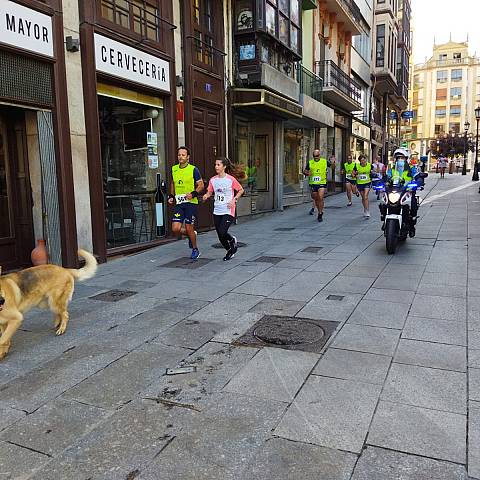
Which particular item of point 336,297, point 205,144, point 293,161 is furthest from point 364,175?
point 336,297

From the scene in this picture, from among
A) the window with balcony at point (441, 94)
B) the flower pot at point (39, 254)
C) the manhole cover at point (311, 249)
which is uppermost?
the window with balcony at point (441, 94)

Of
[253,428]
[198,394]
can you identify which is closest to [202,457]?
[253,428]

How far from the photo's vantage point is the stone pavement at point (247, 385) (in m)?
2.70

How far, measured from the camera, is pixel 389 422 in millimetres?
3035

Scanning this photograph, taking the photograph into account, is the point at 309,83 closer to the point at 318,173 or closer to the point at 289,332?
the point at 318,173

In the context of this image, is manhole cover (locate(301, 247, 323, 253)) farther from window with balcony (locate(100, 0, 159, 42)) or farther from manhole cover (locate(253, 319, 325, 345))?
window with balcony (locate(100, 0, 159, 42))

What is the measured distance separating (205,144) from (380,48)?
26.2m

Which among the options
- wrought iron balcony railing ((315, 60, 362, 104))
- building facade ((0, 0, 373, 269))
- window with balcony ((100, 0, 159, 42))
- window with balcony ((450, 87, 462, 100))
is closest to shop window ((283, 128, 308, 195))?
building facade ((0, 0, 373, 269))

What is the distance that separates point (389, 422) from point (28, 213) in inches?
270

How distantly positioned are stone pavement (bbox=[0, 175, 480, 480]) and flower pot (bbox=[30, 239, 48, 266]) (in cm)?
109

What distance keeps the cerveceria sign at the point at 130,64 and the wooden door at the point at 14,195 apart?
1.82m

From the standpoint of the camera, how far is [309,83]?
19.6 metres

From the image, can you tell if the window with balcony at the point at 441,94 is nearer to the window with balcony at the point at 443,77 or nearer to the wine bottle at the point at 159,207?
the window with balcony at the point at 443,77

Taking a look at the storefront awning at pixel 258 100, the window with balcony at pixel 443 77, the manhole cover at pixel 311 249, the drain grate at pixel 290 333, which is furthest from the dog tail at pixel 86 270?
the window with balcony at pixel 443 77
